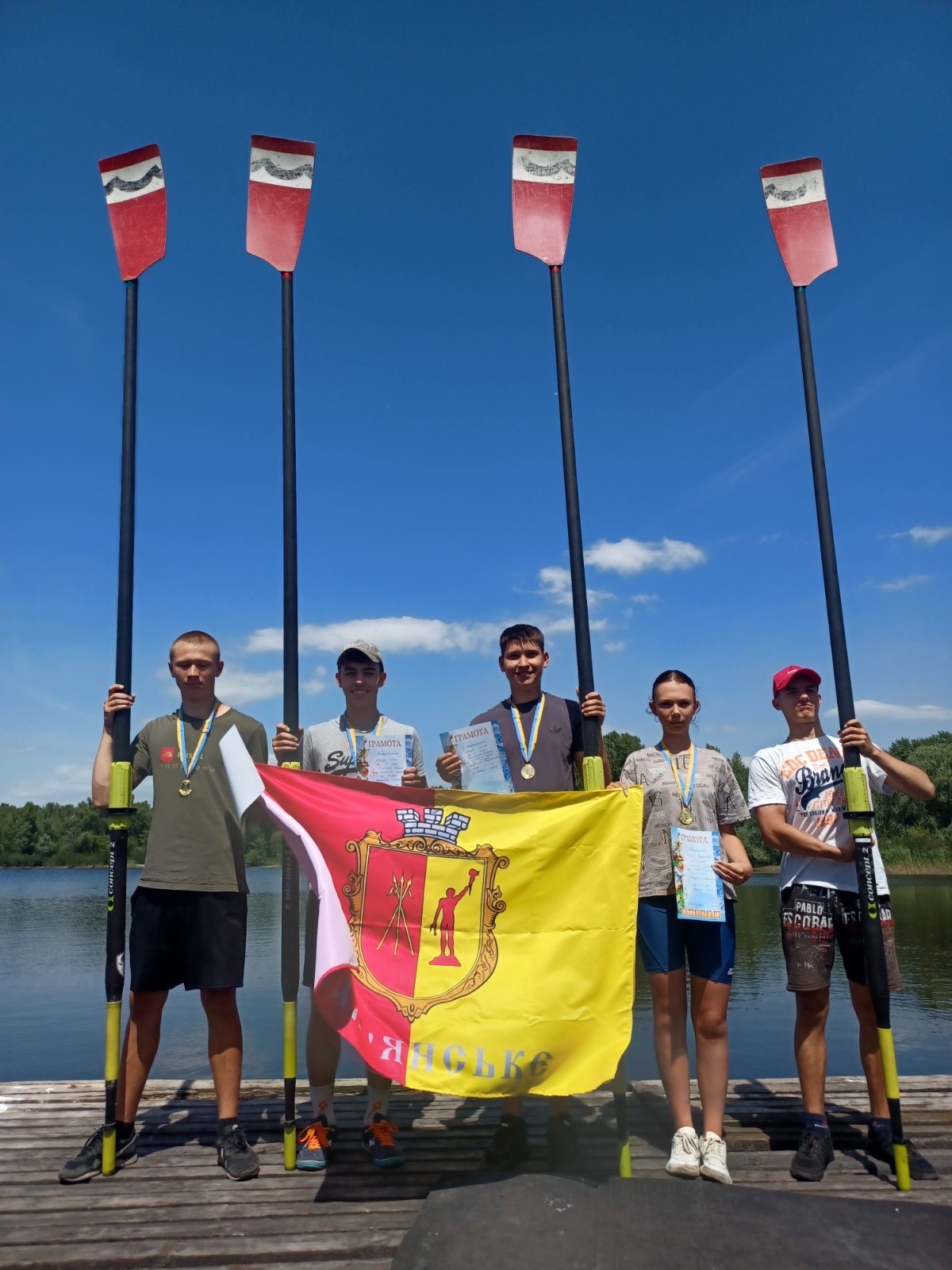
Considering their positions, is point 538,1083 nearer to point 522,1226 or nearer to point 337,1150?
point 522,1226

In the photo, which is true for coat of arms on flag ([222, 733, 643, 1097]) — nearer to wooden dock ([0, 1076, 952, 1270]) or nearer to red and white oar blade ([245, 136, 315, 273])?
wooden dock ([0, 1076, 952, 1270])

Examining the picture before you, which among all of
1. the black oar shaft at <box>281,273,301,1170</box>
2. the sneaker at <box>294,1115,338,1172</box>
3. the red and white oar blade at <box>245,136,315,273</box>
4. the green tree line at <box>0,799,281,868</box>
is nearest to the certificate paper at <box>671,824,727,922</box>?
the black oar shaft at <box>281,273,301,1170</box>

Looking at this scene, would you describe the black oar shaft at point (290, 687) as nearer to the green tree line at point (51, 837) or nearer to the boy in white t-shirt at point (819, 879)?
the boy in white t-shirt at point (819, 879)

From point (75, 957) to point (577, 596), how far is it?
71.8 ft

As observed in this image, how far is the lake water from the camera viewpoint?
10820mm

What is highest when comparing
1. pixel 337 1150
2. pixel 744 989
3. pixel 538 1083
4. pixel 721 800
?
pixel 721 800

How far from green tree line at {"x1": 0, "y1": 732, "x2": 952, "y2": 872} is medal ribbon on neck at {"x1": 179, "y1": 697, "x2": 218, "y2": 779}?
0.40 meters

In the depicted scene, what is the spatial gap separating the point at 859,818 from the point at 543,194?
370 centimetres

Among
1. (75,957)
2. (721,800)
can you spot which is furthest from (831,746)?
(75,957)

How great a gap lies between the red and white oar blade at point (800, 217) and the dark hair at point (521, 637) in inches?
100

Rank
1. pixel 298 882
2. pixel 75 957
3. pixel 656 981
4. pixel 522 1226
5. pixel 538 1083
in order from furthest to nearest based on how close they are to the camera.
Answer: pixel 75 957, pixel 298 882, pixel 656 981, pixel 538 1083, pixel 522 1226

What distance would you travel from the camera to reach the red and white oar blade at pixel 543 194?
4887 mm

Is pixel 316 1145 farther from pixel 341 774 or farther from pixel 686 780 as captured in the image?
pixel 686 780

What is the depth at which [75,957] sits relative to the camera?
21797 mm
